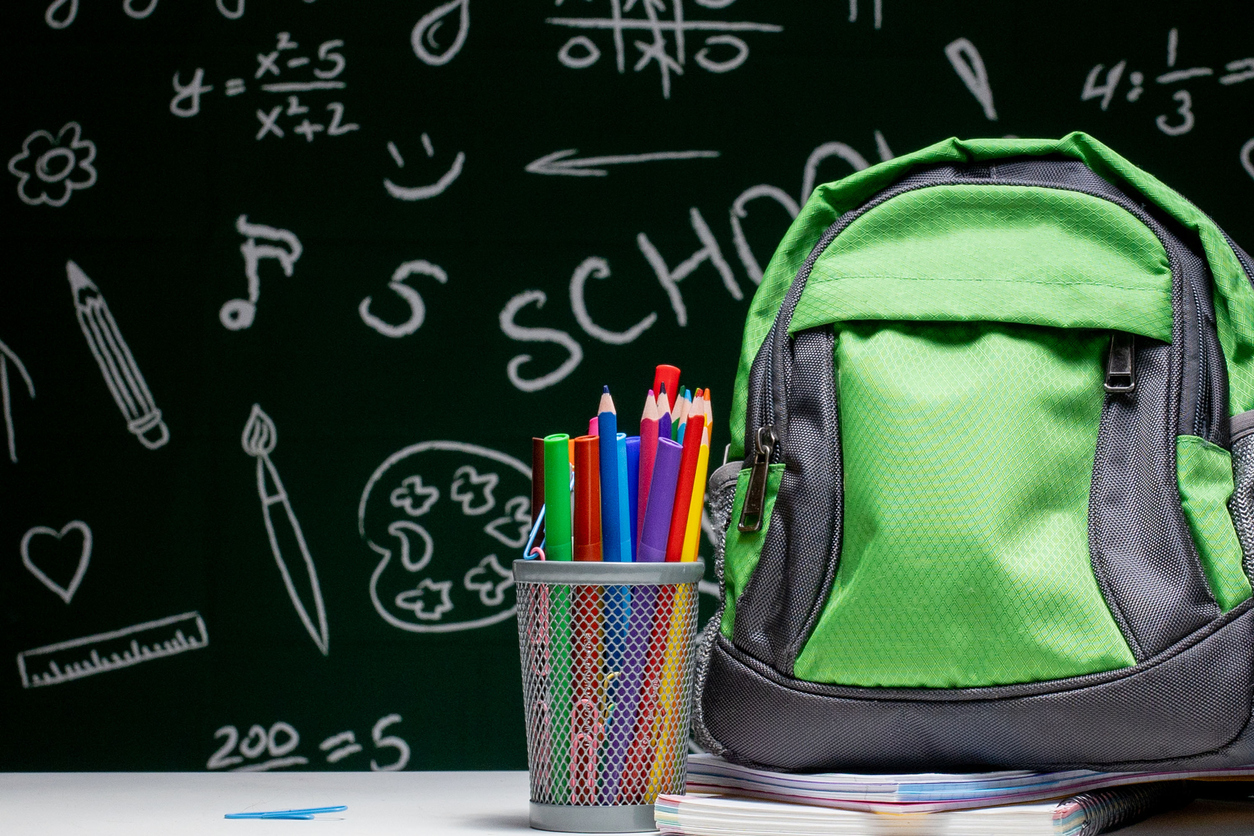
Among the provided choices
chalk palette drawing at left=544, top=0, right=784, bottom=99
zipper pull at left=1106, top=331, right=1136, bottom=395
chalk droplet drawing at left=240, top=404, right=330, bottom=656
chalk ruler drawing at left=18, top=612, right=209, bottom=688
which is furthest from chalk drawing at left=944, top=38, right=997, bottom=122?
chalk ruler drawing at left=18, top=612, right=209, bottom=688

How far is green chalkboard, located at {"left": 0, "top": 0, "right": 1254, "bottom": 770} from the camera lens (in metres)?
1.15

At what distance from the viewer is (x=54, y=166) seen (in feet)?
3.84

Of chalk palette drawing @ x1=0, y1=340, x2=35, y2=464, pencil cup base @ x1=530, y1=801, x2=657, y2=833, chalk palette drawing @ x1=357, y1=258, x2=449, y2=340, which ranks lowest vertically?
pencil cup base @ x1=530, y1=801, x2=657, y2=833

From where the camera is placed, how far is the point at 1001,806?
630 millimetres

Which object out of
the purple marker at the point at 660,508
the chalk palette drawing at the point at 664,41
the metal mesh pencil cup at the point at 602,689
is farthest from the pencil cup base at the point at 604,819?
the chalk palette drawing at the point at 664,41

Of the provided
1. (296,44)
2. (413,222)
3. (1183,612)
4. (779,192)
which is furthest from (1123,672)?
→ (296,44)

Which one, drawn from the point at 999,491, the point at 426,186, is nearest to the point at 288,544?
the point at 426,186

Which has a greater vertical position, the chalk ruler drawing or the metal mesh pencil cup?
the metal mesh pencil cup

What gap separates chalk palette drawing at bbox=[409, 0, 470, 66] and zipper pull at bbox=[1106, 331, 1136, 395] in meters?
0.68

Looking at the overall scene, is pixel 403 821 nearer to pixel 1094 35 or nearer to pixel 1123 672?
pixel 1123 672

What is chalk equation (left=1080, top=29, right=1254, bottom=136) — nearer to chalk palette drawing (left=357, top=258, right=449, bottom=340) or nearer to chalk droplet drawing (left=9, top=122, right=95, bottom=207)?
chalk palette drawing (left=357, top=258, right=449, bottom=340)

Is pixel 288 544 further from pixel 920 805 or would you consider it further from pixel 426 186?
pixel 920 805

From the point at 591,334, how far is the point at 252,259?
1.03 ft

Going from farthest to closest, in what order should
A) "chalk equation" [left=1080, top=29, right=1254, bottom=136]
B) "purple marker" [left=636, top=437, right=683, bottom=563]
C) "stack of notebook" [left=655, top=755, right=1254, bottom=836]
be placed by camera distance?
"chalk equation" [left=1080, top=29, right=1254, bottom=136] → "purple marker" [left=636, top=437, right=683, bottom=563] → "stack of notebook" [left=655, top=755, right=1254, bottom=836]
